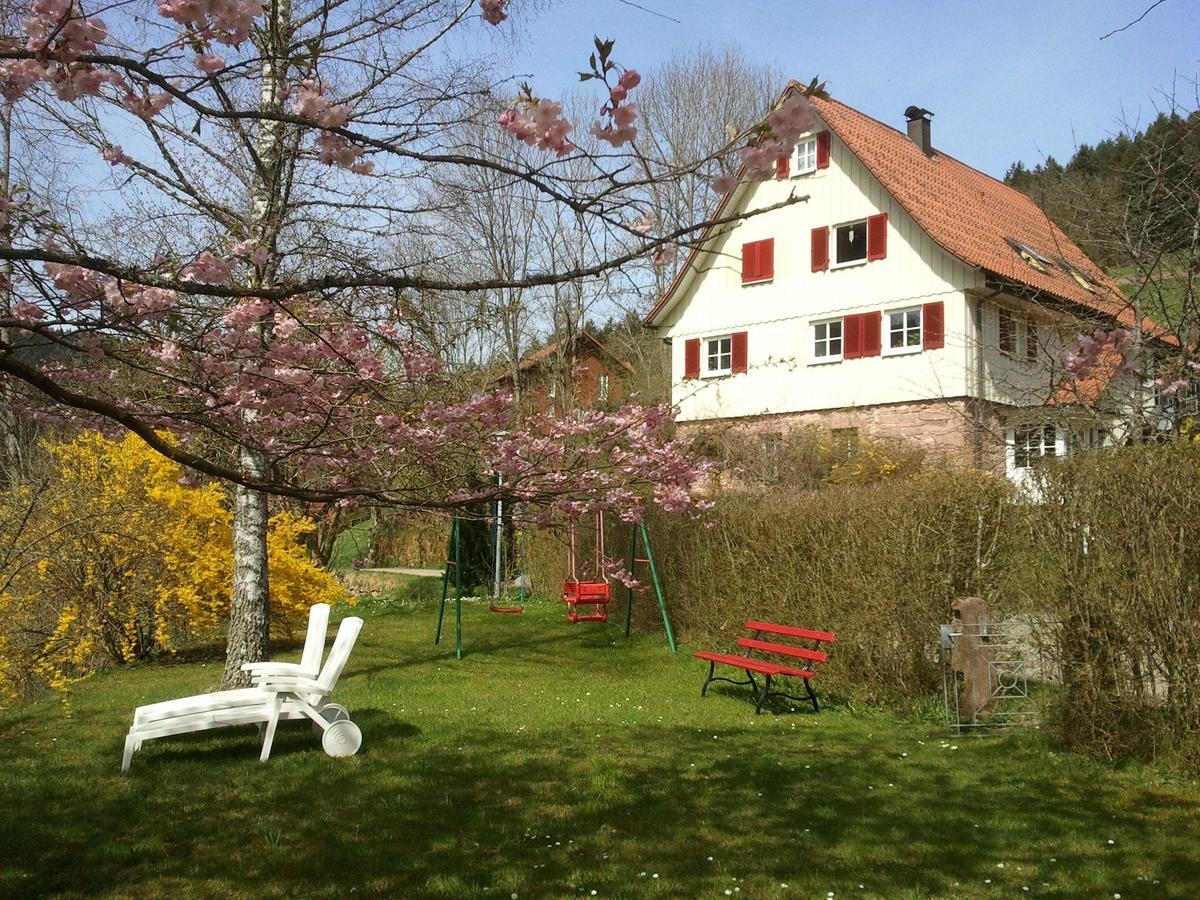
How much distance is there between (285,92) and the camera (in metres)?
4.84

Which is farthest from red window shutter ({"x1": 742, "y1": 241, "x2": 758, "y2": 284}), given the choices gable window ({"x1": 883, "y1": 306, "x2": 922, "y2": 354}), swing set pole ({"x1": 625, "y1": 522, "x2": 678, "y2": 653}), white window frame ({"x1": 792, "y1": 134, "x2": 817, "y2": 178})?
swing set pole ({"x1": 625, "y1": 522, "x2": 678, "y2": 653})

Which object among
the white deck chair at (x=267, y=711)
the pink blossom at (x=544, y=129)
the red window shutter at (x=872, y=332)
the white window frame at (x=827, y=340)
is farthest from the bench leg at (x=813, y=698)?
the white window frame at (x=827, y=340)

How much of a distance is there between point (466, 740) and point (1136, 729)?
4.53 meters

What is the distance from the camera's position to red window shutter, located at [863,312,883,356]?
2073 centimetres

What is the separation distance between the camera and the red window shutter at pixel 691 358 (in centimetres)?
2388

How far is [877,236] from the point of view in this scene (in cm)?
2089

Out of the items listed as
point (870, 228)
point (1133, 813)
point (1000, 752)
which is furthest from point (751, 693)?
point (870, 228)

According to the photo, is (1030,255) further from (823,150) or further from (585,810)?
(585,810)

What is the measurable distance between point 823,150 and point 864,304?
11.6 feet

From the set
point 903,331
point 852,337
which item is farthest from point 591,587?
point 903,331

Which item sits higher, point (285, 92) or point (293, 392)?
point (285, 92)

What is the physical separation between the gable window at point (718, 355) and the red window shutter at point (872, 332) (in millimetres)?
3460

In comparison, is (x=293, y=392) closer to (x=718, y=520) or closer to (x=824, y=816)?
(x=824, y=816)

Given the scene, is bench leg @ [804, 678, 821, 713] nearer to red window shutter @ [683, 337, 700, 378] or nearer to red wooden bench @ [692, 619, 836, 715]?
red wooden bench @ [692, 619, 836, 715]
